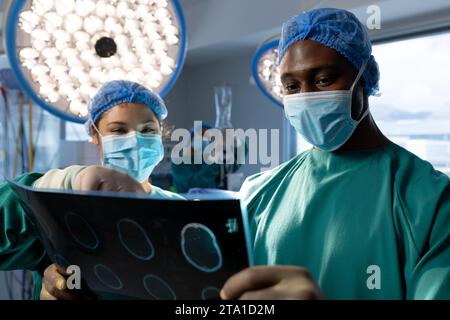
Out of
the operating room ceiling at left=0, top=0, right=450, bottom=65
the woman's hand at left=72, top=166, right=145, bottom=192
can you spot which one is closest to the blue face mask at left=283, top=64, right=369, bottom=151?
the woman's hand at left=72, top=166, right=145, bottom=192

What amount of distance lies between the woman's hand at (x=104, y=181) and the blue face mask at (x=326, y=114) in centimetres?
45

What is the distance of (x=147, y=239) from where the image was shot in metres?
0.52

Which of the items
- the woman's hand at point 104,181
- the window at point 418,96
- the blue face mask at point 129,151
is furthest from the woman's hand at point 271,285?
the window at point 418,96

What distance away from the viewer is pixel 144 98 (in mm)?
1371

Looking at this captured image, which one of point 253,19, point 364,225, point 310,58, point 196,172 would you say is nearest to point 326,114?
point 310,58

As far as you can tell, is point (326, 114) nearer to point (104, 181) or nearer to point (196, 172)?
point (104, 181)

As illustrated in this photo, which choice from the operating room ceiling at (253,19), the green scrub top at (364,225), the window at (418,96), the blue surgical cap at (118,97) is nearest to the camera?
the green scrub top at (364,225)

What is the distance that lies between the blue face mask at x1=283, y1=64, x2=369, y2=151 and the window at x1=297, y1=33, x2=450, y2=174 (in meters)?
2.51

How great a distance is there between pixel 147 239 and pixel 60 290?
251 millimetres

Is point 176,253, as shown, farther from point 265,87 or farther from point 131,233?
point 265,87

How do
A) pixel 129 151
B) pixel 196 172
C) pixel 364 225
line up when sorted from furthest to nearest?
pixel 196 172 → pixel 129 151 → pixel 364 225

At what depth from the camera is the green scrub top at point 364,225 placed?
0.75 meters

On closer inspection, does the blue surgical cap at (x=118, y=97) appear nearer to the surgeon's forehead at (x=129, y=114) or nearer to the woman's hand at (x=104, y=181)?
the surgeon's forehead at (x=129, y=114)
